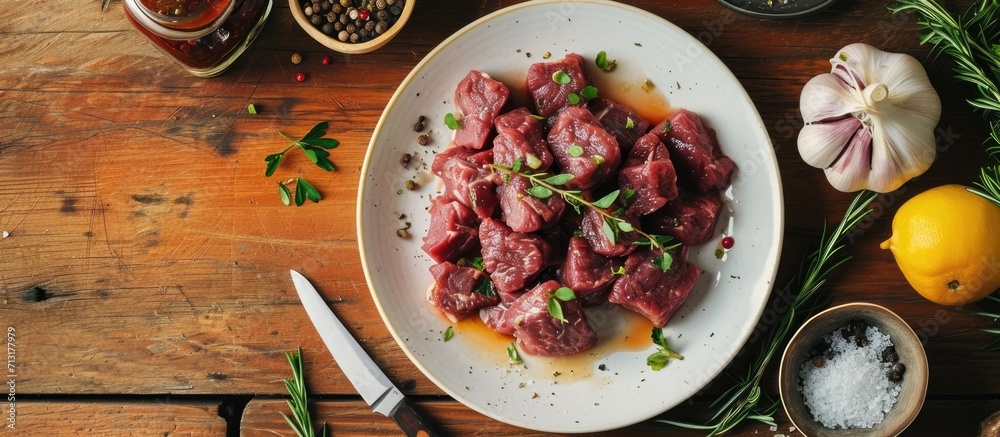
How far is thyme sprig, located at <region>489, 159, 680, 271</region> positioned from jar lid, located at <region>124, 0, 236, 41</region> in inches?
50.3

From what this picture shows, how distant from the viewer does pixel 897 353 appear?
9.98 feet

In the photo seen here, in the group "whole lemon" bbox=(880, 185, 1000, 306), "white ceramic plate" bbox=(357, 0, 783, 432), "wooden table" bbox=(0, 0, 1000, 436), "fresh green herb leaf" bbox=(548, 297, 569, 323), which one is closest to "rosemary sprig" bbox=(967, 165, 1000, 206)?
"whole lemon" bbox=(880, 185, 1000, 306)

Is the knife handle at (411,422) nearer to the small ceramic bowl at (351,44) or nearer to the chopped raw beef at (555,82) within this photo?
the chopped raw beef at (555,82)

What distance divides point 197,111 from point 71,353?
4.13 ft

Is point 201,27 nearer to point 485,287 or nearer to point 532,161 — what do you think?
point 532,161

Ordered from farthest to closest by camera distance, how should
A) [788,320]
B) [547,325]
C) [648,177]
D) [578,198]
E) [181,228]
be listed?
[181,228], [788,320], [547,325], [648,177], [578,198]

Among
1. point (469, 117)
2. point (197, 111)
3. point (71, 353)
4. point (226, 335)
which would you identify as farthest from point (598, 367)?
point (71, 353)

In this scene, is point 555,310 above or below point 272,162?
below

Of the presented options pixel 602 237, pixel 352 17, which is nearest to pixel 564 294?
pixel 602 237

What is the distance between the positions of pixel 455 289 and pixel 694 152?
1.14 meters

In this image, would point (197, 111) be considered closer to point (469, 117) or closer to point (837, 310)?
point (469, 117)

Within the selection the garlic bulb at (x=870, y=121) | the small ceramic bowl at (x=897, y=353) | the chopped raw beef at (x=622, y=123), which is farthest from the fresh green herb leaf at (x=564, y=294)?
the garlic bulb at (x=870, y=121)

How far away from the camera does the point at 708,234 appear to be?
3047 mm

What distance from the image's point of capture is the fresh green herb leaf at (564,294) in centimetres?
290
